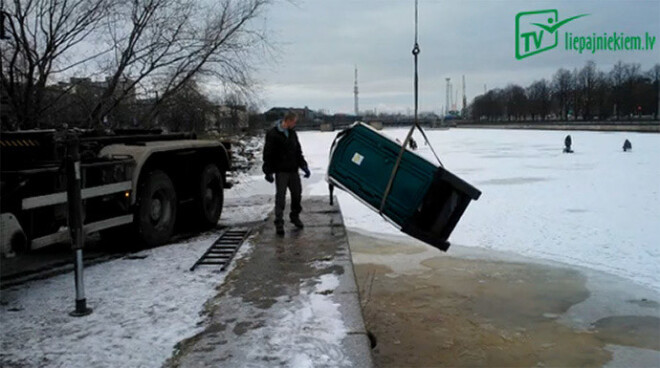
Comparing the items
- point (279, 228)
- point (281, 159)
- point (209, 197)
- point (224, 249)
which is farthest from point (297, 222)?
point (209, 197)

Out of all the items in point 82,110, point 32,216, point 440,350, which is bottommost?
point 440,350

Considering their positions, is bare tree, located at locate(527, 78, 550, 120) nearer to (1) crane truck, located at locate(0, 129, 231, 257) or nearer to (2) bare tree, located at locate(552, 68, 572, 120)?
(2) bare tree, located at locate(552, 68, 572, 120)

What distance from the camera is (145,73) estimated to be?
11836mm

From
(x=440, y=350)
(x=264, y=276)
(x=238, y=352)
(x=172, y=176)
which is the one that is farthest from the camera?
(x=172, y=176)

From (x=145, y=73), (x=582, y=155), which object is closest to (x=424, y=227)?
(x=145, y=73)

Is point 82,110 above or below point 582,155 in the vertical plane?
above

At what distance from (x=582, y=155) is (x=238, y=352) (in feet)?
87.8

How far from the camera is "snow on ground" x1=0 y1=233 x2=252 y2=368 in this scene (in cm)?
372

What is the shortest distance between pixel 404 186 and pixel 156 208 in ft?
10.2

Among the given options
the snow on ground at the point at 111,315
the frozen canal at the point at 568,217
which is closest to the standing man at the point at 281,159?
the snow on ground at the point at 111,315

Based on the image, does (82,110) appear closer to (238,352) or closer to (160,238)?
(160,238)

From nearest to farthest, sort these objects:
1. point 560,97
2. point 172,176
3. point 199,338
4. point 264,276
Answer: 1. point 199,338
2. point 264,276
3. point 172,176
4. point 560,97

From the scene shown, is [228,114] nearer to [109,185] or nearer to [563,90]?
[109,185]

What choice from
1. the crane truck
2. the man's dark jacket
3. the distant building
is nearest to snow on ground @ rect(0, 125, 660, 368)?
the crane truck
